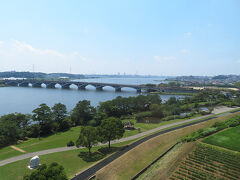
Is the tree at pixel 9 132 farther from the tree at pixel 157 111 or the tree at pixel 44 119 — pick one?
the tree at pixel 157 111

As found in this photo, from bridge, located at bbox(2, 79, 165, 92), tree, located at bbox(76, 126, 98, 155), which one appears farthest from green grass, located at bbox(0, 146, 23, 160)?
bridge, located at bbox(2, 79, 165, 92)

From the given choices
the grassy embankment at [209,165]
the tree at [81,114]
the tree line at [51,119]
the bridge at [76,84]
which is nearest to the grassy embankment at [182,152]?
the grassy embankment at [209,165]

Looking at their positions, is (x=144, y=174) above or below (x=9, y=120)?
below

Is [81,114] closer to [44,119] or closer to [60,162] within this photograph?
[44,119]

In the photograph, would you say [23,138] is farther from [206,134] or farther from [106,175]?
[206,134]

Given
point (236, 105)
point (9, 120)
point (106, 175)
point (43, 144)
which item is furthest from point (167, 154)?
point (236, 105)

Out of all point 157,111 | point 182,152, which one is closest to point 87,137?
point 182,152
